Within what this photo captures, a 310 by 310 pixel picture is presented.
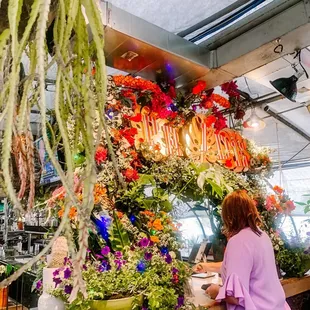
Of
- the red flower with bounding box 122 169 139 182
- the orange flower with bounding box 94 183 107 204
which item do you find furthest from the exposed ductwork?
the orange flower with bounding box 94 183 107 204

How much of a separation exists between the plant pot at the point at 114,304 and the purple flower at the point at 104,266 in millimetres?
216

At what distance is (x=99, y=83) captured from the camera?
26.3 inches

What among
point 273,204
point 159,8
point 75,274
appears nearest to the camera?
point 75,274

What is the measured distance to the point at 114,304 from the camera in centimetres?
160

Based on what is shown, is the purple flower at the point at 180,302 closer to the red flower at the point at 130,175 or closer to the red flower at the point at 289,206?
the red flower at the point at 130,175

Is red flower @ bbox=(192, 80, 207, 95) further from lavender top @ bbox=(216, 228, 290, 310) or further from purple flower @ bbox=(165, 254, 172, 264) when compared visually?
purple flower @ bbox=(165, 254, 172, 264)

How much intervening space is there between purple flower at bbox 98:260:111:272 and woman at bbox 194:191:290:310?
742 mm

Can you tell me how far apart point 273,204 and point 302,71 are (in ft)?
4.32

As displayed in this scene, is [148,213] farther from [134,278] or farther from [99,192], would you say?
[134,278]

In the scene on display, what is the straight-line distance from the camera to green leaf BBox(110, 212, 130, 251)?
2090 mm

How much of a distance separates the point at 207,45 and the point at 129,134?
3.61 ft

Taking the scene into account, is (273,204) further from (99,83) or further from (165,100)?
(99,83)

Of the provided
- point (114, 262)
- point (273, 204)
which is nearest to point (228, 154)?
point (273, 204)

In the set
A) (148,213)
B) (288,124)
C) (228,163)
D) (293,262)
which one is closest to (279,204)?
(293,262)
